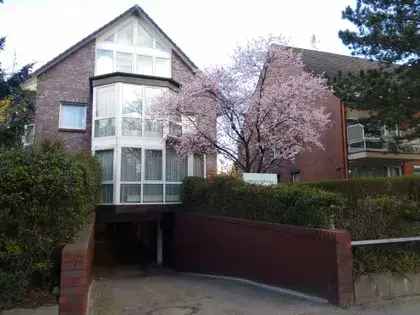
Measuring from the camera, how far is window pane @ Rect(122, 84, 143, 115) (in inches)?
667

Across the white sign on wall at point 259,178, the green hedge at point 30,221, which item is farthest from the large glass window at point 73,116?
the green hedge at point 30,221

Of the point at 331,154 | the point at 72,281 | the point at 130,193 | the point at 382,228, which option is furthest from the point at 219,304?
the point at 331,154

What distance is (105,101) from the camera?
57.3 ft

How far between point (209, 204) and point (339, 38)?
7.39 m

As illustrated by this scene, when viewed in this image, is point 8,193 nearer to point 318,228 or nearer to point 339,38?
point 318,228

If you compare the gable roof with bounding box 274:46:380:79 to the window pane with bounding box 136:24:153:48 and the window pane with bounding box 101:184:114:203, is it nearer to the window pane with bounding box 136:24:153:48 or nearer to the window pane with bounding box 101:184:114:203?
the window pane with bounding box 136:24:153:48

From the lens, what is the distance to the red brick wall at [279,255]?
712 cm

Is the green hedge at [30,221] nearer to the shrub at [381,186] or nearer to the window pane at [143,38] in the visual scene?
the shrub at [381,186]

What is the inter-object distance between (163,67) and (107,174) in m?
7.09

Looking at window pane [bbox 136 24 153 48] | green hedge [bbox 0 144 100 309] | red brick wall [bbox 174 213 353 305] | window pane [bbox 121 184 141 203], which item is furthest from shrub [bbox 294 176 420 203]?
window pane [bbox 136 24 153 48]

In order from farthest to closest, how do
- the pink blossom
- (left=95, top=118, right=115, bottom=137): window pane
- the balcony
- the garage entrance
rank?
the balcony
the garage entrance
(left=95, top=118, right=115, bottom=137): window pane
the pink blossom

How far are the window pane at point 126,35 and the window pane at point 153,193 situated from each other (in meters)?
7.86

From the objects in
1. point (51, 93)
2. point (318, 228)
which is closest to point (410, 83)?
point (318, 228)

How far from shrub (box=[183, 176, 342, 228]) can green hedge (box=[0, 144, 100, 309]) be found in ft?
14.9
